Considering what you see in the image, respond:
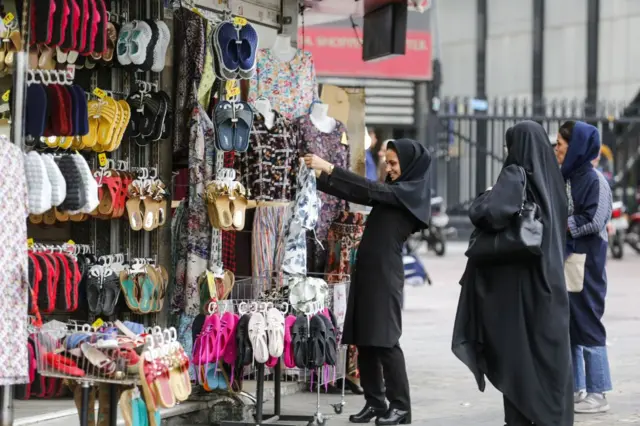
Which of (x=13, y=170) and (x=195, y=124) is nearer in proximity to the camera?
(x=13, y=170)

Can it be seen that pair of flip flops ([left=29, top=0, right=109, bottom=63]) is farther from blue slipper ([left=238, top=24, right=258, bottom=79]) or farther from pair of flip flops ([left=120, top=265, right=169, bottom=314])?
pair of flip flops ([left=120, top=265, right=169, bottom=314])

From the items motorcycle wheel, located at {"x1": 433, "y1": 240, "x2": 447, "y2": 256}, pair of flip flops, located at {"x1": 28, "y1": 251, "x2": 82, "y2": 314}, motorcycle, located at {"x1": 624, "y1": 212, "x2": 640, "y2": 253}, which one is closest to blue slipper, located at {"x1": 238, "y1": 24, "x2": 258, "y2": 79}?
pair of flip flops, located at {"x1": 28, "y1": 251, "x2": 82, "y2": 314}

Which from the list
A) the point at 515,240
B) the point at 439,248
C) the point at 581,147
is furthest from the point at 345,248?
the point at 439,248

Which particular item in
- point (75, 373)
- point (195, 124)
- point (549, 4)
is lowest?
point (75, 373)

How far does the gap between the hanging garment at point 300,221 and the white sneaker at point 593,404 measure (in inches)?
83.0

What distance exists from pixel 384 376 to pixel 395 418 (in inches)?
10.5

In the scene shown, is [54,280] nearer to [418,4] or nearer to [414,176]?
[414,176]

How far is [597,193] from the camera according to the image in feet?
27.8

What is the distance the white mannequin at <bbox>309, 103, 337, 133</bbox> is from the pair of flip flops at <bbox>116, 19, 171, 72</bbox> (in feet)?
5.52

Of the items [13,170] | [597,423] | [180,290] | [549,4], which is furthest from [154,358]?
[549,4]

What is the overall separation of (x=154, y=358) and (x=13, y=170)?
1026 millimetres

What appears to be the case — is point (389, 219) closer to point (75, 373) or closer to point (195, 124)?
point (195, 124)

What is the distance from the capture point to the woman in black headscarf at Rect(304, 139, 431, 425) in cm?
784

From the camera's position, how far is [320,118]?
899cm
